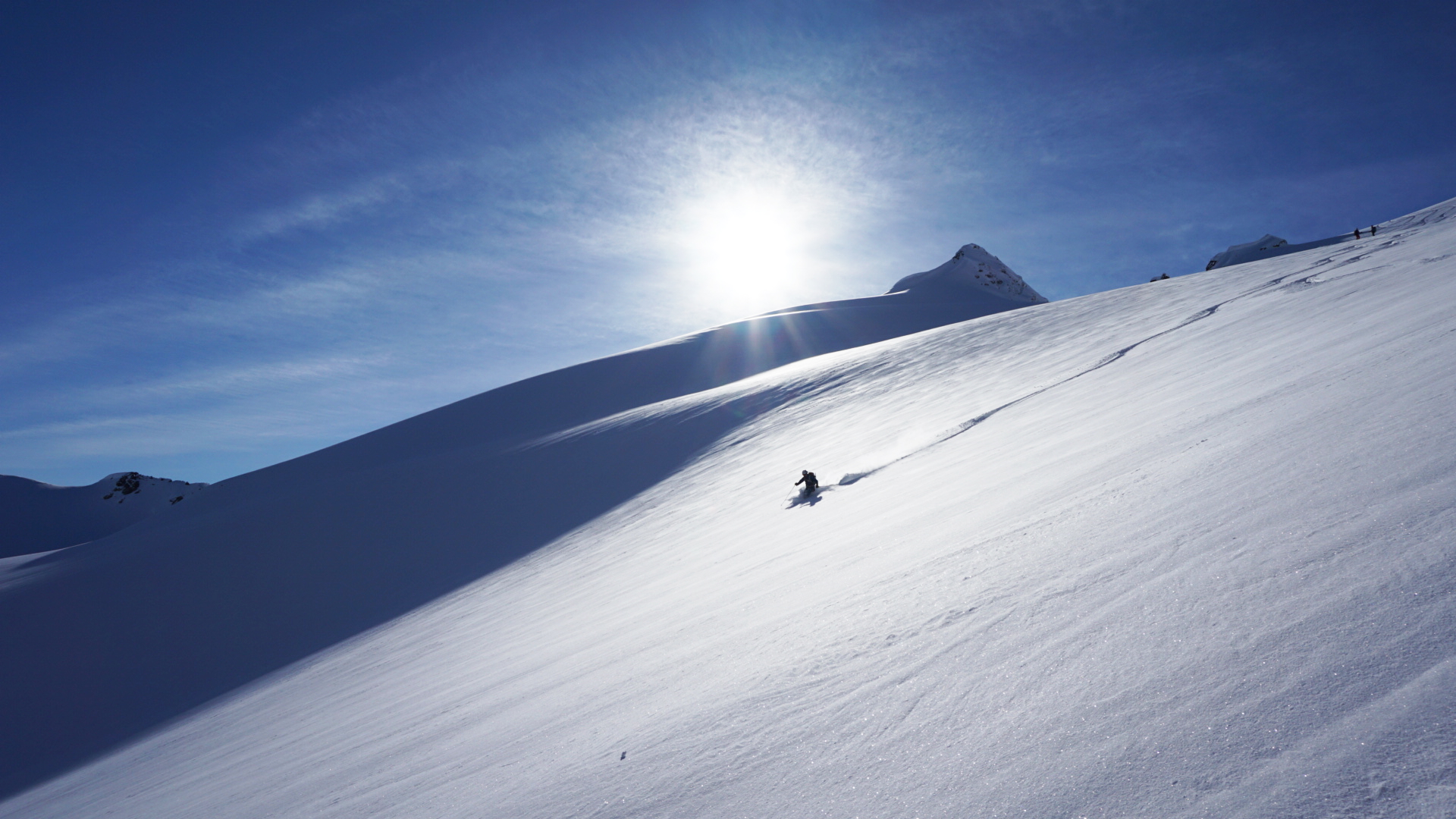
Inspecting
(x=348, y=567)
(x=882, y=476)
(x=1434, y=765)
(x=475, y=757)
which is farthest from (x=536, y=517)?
(x=1434, y=765)

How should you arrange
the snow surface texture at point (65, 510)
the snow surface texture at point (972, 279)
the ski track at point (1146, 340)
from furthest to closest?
the snow surface texture at point (65, 510), the snow surface texture at point (972, 279), the ski track at point (1146, 340)

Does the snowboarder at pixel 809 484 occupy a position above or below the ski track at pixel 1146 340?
below

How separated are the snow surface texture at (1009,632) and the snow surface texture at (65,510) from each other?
103 meters

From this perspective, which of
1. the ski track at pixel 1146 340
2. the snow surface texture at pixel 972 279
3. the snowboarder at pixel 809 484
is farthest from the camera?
the snow surface texture at pixel 972 279

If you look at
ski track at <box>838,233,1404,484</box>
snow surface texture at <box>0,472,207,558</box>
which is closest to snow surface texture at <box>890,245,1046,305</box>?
ski track at <box>838,233,1404,484</box>

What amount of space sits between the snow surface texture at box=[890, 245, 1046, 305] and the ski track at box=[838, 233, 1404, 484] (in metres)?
38.9

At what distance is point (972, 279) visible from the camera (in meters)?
56.5

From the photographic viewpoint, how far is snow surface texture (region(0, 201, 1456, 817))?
1327mm

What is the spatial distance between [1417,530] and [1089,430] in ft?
10.6

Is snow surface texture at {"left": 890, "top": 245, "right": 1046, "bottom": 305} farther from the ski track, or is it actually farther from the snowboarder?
the snowboarder

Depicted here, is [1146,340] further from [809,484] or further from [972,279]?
[972,279]

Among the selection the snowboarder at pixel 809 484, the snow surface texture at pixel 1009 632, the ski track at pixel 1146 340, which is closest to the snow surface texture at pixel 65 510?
the snow surface texture at pixel 1009 632

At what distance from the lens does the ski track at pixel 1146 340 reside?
7152 millimetres

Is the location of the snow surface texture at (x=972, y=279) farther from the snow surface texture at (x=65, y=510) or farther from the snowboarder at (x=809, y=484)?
the snow surface texture at (x=65, y=510)
